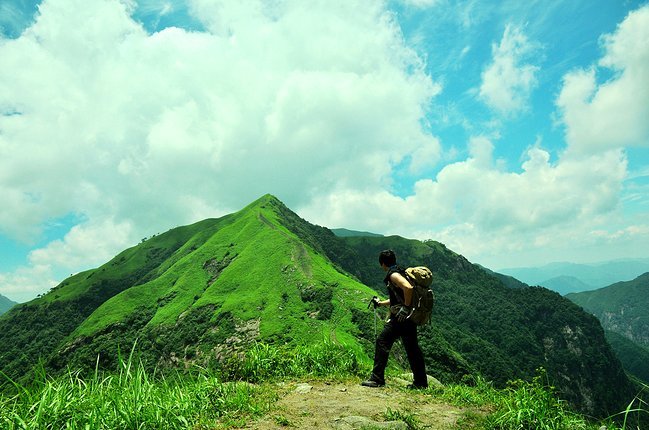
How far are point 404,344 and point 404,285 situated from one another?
1.50 meters

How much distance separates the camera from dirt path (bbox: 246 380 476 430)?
6570mm

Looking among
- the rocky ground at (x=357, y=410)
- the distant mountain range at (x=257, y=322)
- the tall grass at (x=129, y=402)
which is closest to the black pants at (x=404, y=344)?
the rocky ground at (x=357, y=410)

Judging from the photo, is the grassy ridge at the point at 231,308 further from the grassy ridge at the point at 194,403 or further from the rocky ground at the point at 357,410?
the grassy ridge at the point at 194,403

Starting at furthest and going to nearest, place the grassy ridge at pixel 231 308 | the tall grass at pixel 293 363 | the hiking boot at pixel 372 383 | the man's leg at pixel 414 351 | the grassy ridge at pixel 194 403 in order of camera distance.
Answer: the grassy ridge at pixel 231 308
the tall grass at pixel 293 363
the hiking boot at pixel 372 383
the man's leg at pixel 414 351
the grassy ridge at pixel 194 403

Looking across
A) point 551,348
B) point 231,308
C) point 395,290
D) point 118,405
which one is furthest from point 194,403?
point 551,348

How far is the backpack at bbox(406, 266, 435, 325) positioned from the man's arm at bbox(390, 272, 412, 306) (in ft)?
0.51

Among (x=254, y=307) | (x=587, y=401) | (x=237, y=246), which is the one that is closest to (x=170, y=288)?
(x=237, y=246)

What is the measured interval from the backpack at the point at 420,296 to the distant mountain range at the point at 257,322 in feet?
102

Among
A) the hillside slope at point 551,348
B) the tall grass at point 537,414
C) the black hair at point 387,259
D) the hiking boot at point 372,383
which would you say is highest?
the black hair at point 387,259

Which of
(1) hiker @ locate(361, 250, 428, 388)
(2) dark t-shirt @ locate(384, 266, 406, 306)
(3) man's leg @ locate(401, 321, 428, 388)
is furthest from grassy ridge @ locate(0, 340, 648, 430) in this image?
(2) dark t-shirt @ locate(384, 266, 406, 306)

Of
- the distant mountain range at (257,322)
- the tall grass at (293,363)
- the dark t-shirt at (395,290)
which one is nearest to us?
the dark t-shirt at (395,290)

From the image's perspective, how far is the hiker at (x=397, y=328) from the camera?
8.68 metres

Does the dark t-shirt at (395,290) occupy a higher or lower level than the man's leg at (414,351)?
higher

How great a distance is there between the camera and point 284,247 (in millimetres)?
120750
